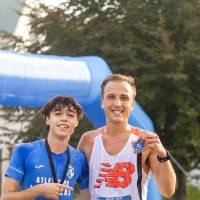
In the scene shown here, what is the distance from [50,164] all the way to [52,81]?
3123 mm

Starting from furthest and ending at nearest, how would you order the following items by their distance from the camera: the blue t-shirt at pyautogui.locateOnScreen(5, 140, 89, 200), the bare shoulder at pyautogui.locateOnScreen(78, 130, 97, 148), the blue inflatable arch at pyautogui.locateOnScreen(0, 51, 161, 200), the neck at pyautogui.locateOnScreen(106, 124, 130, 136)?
the blue inflatable arch at pyautogui.locateOnScreen(0, 51, 161, 200), the bare shoulder at pyautogui.locateOnScreen(78, 130, 97, 148), the neck at pyautogui.locateOnScreen(106, 124, 130, 136), the blue t-shirt at pyautogui.locateOnScreen(5, 140, 89, 200)

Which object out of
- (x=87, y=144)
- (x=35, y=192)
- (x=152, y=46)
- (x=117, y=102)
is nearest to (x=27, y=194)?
(x=35, y=192)

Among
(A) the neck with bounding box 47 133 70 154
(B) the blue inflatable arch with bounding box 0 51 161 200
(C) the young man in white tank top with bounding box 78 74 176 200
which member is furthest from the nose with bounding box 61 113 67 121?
(B) the blue inflatable arch with bounding box 0 51 161 200

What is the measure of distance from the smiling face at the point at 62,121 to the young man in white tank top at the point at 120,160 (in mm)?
187

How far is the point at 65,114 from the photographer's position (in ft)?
9.53

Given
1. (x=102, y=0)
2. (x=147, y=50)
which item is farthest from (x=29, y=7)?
(x=147, y=50)

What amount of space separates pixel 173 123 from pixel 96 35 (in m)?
2.08

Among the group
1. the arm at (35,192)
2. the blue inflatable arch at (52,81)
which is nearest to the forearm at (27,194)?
the arm at (35,192)

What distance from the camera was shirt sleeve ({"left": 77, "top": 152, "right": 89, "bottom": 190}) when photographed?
303 cm

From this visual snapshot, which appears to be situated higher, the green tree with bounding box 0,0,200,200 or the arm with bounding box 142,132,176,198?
the green tree with bounding box 0,0,200,200

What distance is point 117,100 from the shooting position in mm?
2930

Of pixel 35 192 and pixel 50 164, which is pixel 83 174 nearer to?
pixel 50 164

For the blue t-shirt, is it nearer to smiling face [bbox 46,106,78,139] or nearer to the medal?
smiling face [bbox 46,106,78,139]

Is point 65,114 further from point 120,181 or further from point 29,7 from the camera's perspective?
point 29,7
